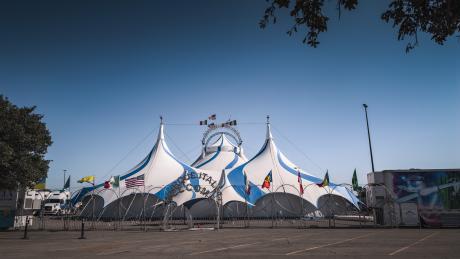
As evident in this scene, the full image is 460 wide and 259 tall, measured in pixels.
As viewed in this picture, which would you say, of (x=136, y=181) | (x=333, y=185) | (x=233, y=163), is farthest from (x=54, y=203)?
(x=333, y=185)

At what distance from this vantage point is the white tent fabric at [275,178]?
38.0 metres

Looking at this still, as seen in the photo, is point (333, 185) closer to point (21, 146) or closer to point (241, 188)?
point (241, 188)

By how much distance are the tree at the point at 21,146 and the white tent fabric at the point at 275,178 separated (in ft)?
61.8

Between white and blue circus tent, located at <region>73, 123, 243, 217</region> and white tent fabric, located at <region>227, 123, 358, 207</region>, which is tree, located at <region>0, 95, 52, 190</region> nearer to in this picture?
white and blue circus tent, located at <region>73, 123, 243, 217</region>

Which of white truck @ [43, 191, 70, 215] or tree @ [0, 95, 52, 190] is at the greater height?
tree @ [0, 95, 52, 190]

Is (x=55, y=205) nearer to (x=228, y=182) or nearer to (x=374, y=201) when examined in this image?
(x=228, y=182)

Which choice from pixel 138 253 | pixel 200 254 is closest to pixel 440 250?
pixel 200 254

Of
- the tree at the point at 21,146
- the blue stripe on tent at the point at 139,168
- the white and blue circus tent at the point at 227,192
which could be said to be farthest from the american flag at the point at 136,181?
the blue stripe on tent at the point at 139,168

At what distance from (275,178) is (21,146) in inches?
1046

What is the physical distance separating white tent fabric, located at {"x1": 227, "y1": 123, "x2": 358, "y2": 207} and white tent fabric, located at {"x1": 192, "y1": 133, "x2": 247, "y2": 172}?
6420mm

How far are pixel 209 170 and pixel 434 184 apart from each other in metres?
27.7

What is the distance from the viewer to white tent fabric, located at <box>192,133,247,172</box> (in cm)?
4984

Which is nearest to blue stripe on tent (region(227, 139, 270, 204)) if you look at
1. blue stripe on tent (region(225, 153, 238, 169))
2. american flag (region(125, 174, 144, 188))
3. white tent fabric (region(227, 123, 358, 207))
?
white tent fabric (region(227, 123, 358, 207))

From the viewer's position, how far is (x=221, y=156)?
51844 mm
